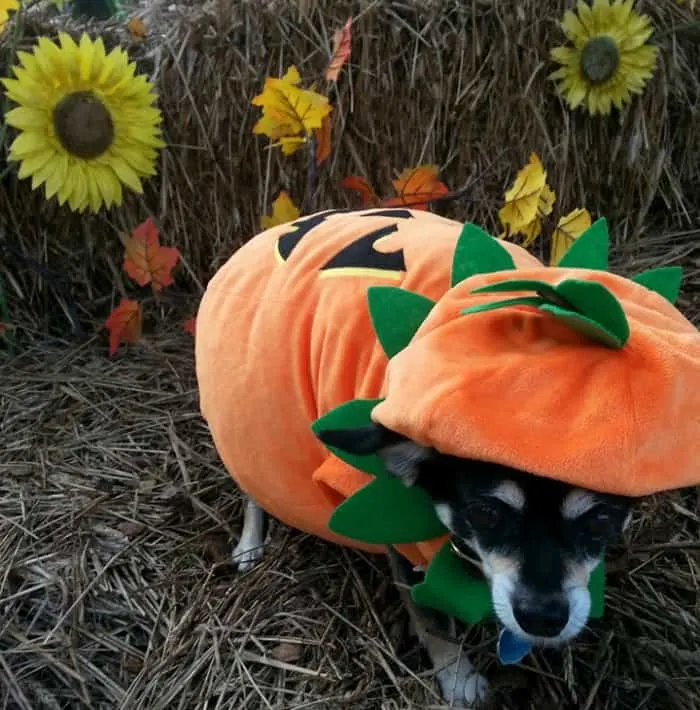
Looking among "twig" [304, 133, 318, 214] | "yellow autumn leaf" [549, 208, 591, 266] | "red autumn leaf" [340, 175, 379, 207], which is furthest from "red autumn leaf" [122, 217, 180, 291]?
"yellow autumn leaf" [549, 208, 591, 266]

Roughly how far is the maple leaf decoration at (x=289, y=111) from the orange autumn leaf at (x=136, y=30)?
50cm

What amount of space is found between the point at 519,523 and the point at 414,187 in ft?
4.66

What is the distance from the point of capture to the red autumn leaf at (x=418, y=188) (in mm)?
2180

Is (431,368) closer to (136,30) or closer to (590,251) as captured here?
(590,251)

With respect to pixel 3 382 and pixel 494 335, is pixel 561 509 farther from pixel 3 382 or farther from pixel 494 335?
pixel 3 382

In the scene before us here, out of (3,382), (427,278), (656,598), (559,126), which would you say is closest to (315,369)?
(427,278)

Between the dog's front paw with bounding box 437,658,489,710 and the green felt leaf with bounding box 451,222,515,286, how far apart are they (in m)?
0.61

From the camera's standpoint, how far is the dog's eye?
36.8 inches

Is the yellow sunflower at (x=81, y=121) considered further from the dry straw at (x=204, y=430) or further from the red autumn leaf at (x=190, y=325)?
the red autumn leaf at (x=190, y=325)

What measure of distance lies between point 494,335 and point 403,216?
2.14 ft

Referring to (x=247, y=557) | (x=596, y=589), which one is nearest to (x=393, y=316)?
(x=596, y=589)

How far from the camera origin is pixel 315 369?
1204 millimetres

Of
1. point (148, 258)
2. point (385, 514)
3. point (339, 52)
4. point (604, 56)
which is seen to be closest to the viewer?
point (385, 514)

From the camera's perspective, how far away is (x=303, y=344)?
123 centimetres
